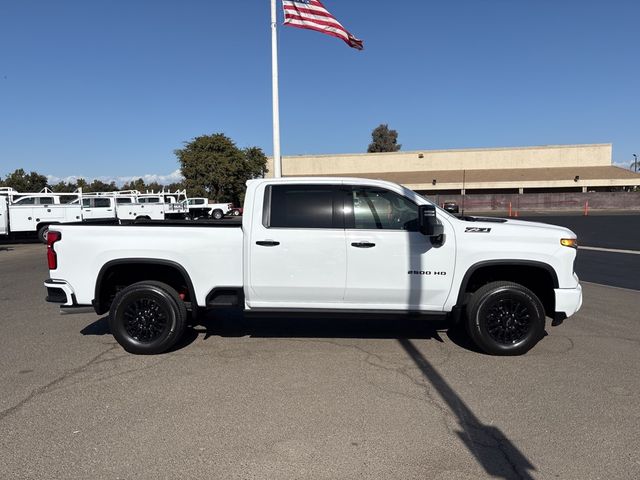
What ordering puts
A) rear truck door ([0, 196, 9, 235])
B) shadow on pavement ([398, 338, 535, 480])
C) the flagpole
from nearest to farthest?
shadow on pavement ([398, 338, 535, 480]) → the flagpole → rear truck door ([0, 196, 9, 235])

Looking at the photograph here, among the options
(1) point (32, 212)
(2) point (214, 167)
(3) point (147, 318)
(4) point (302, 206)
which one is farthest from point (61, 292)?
(2) point (214, 167)

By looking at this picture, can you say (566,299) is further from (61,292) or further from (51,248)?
(51,248)

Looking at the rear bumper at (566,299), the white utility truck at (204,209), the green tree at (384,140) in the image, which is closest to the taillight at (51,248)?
the rear bumper at (566,299)

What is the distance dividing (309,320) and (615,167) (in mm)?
A: 72157

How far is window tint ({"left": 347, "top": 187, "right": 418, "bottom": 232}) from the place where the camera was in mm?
5081

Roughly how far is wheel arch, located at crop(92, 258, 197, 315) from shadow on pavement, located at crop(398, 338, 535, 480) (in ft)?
9.64

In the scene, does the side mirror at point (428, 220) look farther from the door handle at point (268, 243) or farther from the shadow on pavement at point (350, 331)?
the door handle at point (268, 243)

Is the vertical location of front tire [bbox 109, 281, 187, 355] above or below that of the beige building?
below

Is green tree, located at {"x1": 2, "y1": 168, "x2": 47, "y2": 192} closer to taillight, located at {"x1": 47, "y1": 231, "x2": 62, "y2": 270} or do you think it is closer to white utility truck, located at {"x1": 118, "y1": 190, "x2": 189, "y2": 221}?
white utility truck, located at {"x1": 118, "y1": 190, "x2": 189, "y2": 221}

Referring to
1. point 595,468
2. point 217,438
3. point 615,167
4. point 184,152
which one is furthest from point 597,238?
point 615,167

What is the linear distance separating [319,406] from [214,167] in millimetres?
50134

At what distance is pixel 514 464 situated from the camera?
3.11m

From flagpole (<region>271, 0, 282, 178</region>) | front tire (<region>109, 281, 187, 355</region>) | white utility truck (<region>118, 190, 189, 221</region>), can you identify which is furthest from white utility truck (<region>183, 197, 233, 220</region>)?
front tire (<region>109, 281, 187, 355</region>)

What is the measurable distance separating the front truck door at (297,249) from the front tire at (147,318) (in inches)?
34.4
